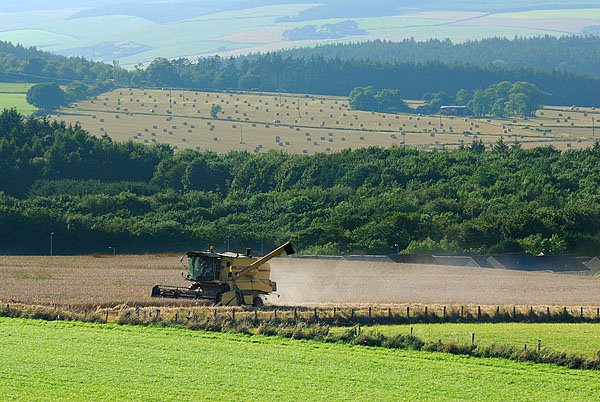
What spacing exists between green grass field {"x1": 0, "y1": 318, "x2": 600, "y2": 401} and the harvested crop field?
1031 centimetres

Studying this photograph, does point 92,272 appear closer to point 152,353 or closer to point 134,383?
point 152,353

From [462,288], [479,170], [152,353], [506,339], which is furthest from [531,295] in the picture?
[479,170]

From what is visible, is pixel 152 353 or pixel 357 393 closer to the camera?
pixel 357 393

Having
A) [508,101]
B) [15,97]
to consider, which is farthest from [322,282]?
[508,101]

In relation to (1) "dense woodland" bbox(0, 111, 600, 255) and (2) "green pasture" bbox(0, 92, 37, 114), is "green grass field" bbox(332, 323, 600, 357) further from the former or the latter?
(2) "green pasture" bbox(0, 92, 37, 114)

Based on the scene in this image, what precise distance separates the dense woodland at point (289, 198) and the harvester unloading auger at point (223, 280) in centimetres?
2284

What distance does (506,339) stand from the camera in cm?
4291

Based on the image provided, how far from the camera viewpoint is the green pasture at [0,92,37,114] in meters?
140

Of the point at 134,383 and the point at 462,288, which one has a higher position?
the point at 134,383

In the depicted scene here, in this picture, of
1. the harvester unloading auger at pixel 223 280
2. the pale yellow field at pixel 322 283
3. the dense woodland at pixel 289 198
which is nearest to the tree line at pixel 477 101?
the dense woodland at pixel 289 198

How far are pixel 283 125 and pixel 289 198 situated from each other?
54204mm

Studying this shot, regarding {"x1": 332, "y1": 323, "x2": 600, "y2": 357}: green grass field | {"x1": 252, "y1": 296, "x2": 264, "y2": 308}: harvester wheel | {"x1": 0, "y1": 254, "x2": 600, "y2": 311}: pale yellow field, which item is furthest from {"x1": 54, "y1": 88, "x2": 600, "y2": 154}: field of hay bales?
{"x1": 332, "y1": 323, "x2": 600, "y2": 357}: green grass field

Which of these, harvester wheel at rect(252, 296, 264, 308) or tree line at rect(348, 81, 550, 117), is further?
tree line at rect(348, 81, 550, 117)

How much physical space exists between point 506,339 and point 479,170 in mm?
54273
